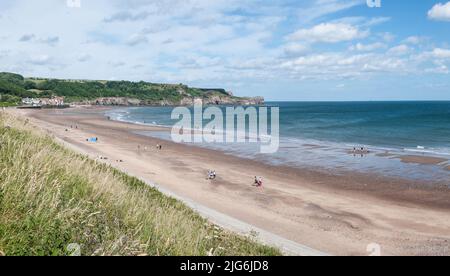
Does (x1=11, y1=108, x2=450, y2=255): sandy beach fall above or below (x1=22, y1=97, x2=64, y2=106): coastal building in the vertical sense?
below

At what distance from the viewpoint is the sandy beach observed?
54.4 ft

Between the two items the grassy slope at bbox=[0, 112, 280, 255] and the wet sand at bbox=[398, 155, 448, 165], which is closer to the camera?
the grassy slope at bbox=[0, 112, 280, 255]

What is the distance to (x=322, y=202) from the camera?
898 inches

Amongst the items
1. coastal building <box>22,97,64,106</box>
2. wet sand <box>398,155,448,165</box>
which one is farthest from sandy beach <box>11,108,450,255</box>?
coastal building <box>22,97,64,106</box>

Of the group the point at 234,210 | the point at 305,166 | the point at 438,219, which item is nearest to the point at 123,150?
the point at 305,166

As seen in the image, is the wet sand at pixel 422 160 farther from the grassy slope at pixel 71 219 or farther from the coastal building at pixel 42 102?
the coastal building at pixel 42 102

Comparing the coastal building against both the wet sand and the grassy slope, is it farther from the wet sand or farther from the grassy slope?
the grassy slope

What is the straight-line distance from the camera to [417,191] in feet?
84.5

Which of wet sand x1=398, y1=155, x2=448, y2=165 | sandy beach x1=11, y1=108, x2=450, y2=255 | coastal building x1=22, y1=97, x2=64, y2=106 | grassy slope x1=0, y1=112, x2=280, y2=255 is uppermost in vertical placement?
coastal building x1=22, y1=97, x2=64, y2=106

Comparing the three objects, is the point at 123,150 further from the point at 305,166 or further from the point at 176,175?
the point at 305,166

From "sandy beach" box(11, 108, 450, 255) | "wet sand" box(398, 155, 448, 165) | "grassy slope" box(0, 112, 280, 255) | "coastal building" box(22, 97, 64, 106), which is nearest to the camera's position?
"grassy slope" box(0, 112, 280, 255)

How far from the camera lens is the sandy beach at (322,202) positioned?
1658cm

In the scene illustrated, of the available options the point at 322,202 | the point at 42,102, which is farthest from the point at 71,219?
the point at 42,102
